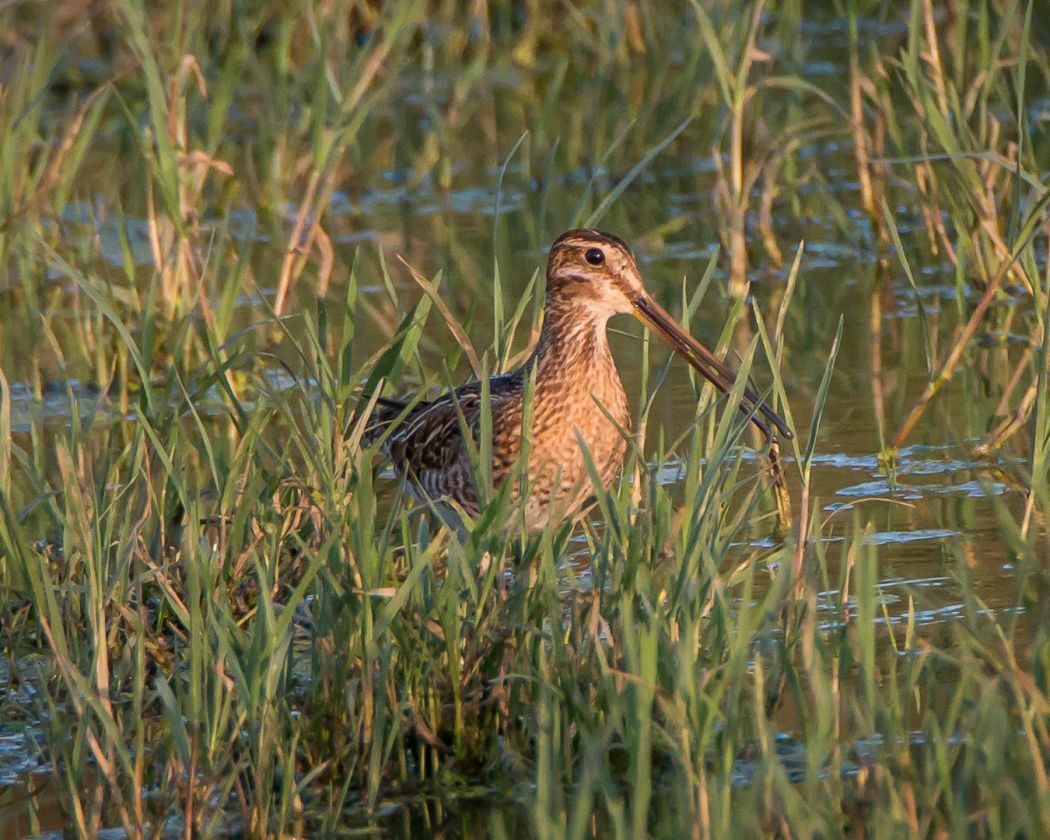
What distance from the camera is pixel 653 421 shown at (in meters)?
6.33

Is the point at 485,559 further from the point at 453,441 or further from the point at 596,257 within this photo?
the point at 596,257

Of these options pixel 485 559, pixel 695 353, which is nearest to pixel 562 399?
pixel 695 353

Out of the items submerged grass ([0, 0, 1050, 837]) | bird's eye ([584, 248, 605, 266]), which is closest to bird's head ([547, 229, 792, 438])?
bird's eye ([584, 248, 605, 266])

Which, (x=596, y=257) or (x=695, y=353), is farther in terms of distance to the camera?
(x=596, y=257)

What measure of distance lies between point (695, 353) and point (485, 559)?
0.70 metres

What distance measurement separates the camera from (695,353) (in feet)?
16.7

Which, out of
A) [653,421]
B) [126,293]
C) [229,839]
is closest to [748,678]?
[229,839]

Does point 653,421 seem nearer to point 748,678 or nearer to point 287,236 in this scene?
point 748,678

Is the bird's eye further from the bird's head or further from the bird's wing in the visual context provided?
the bird's wing

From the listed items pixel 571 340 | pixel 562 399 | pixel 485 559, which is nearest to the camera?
pixel 485 559

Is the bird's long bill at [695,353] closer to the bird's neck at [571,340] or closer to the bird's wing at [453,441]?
the bird's neck at [571,340]

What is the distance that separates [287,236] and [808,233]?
208cm

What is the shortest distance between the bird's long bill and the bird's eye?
0.14 metres

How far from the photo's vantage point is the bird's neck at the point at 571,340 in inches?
207
